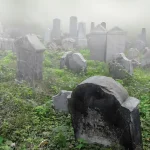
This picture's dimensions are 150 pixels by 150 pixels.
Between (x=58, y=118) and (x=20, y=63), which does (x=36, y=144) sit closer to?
(x=58, y=118)

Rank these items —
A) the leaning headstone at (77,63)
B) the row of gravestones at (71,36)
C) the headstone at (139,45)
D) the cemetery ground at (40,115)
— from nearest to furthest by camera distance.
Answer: the cemetery ground at (40,115) → the leaning headstone at (77,63) → the row of gravestones at (71,36) → the headstone at (139,45)

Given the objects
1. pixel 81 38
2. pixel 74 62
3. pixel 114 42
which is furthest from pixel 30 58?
pixel 81 38

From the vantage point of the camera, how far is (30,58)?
8992mm

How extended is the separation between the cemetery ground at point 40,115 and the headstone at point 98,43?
11.1ft

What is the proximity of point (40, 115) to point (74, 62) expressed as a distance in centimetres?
475

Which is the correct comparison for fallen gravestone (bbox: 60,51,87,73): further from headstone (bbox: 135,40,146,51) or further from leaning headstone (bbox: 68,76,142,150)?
headstone (bbox: 135,40,146,51)

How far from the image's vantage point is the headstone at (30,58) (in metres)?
8.89

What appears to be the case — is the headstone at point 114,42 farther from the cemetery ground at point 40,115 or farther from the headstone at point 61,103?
A: the headstone at point 61,103

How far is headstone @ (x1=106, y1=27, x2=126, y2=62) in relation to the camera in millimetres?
12719

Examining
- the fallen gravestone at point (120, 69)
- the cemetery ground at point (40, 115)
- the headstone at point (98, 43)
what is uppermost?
the headstone at point (98, 43)

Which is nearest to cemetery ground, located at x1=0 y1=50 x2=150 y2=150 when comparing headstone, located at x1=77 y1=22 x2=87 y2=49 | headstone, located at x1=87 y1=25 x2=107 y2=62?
headstone, located at x1=87 y1=25 x2=107 y2=62

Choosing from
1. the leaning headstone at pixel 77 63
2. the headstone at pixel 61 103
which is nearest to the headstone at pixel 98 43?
the leaning headstone at pixel 77 63

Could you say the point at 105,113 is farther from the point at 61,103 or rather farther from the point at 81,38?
the point at 81,38

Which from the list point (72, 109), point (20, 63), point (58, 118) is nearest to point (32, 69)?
point (20, 63)
